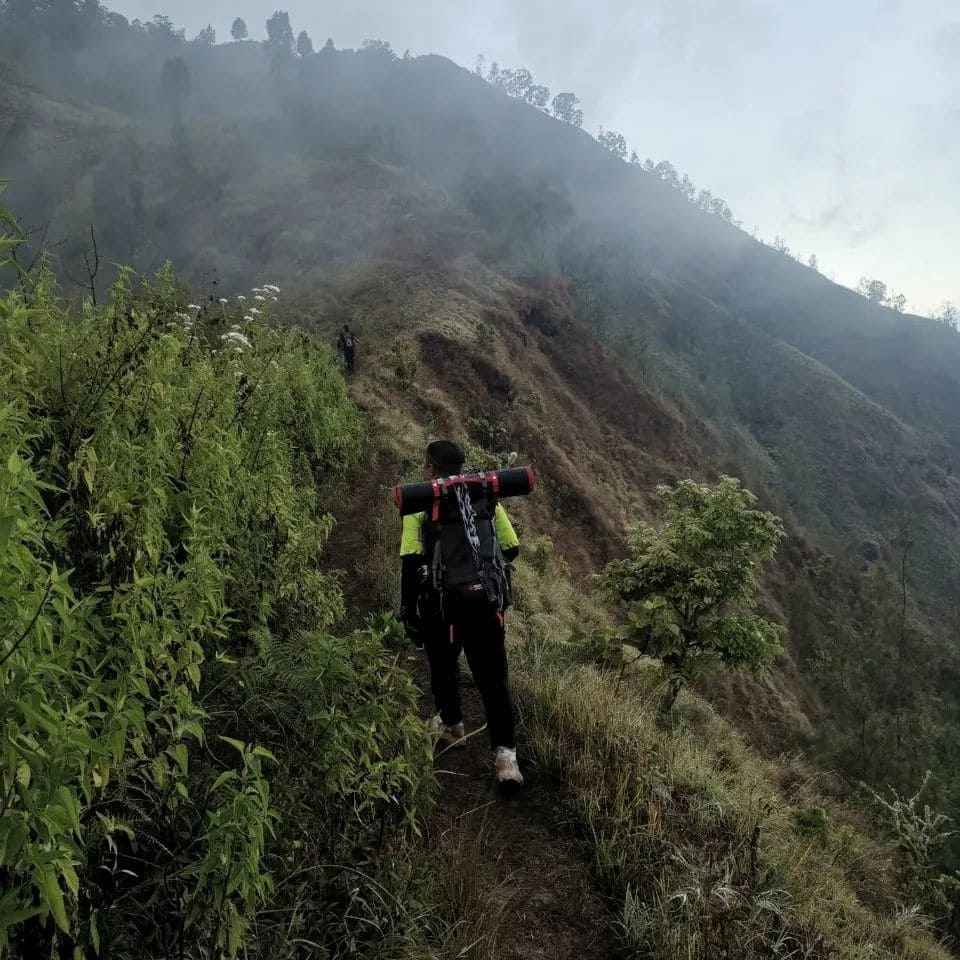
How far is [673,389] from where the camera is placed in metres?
56.4

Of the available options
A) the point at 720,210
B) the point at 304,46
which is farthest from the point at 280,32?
the point at 720,210

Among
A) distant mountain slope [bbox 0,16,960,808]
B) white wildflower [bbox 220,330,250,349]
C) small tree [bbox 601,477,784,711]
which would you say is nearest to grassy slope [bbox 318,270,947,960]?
small tree [bbox 601,477,784,711]

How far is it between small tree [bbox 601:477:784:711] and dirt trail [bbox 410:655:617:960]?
5029mm

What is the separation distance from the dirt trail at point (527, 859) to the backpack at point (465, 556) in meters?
1.10

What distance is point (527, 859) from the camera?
350 cm

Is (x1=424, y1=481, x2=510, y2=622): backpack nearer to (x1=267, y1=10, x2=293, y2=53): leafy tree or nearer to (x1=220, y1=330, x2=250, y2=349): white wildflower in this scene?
(x1=220, y1=330, x2=250, y2=349): white wildflower

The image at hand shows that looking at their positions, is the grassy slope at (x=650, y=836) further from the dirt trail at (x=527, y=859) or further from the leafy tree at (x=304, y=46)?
the leafy tree at (x=304, y=46)

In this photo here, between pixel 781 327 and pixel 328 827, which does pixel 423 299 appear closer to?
pixel 328 827

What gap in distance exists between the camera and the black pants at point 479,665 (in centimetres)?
377

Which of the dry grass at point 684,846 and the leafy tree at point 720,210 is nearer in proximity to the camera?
the dry grass at point 684,846

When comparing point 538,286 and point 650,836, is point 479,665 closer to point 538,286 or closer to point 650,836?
point 650,836

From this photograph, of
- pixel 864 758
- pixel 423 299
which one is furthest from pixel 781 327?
pixel 864 758

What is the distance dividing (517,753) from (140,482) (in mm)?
2864

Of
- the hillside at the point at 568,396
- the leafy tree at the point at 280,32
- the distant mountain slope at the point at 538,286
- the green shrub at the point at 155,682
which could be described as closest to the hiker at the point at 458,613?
the hillside at the point at 568,396
